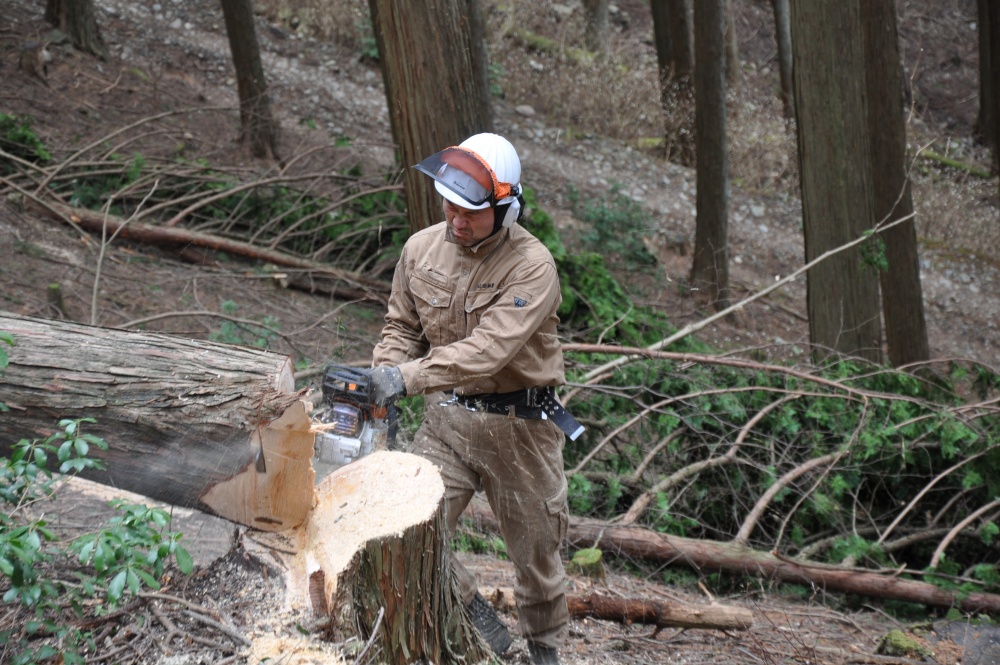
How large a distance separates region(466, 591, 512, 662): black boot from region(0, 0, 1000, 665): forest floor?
0.18 metres

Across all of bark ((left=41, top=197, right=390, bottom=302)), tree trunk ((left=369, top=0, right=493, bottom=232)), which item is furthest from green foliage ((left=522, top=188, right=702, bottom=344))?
tree trunk ((left=369, top=0, right=493, bottom=232))

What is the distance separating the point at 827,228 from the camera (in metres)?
6.66

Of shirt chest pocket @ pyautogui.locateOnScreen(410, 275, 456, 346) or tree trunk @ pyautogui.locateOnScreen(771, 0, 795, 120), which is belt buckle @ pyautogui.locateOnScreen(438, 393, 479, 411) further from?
tree trunk @ pyautogui.locateOnScreen(771, 0, 795, 120)

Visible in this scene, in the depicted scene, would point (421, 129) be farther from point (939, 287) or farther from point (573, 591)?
point (939, 287)

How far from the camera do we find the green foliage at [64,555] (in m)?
2.07

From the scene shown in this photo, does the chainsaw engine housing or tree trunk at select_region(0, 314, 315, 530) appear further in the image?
the chainsaw engine housing

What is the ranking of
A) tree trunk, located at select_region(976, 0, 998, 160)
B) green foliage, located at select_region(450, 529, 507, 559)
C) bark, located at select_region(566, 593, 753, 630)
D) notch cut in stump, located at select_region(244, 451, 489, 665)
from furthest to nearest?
tree trunk, located at select_region(976, 0, 998, 160) < green foliage, located at select_region(450, 529, 507, 559) < bark, located at select_region(566, 593, 753, 630) < notch cut in stump, located at select_region(244, 451, 489, 665)

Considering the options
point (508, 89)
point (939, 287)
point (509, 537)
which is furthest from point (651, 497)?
point (508, 89)

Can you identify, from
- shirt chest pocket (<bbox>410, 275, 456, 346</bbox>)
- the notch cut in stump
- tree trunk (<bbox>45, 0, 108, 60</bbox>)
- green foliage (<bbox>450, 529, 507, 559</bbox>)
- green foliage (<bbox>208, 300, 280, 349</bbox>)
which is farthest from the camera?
tree trunk (<bbox>45, 0, 108, 60</bbox>)

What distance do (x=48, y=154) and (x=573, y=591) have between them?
6450 mm

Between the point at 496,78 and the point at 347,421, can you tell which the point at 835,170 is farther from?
the point at 496,78

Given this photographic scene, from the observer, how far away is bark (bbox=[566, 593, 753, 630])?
418 centimetres

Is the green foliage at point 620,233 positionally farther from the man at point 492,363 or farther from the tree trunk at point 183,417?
the tree trunk at point 183,417

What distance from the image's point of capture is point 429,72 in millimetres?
5281
